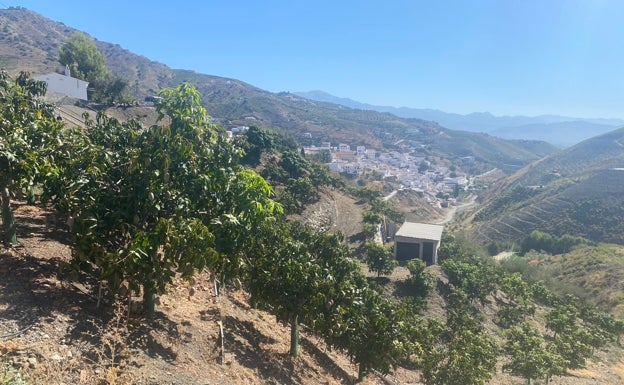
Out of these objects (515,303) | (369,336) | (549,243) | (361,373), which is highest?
(369,336)

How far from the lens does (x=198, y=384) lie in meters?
7.62

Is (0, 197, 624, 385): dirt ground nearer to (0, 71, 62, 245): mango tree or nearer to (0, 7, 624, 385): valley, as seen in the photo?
(0, 7, 624, 385): valley

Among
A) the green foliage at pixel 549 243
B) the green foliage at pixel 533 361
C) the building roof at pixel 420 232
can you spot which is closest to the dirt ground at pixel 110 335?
the green foliage at pixel 533 361

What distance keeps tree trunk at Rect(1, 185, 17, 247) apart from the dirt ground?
0.87ft

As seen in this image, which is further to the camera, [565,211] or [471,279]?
[565,211]

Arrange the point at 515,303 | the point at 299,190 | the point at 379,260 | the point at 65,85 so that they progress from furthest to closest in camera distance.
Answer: the point at 65,85 < the point at 299,190 < the point at 515,303 < the point at 379,260

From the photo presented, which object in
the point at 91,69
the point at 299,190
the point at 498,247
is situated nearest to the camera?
the point at 299,190

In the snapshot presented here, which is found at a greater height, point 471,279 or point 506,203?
point 471,279

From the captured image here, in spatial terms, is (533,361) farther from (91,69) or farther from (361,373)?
(91,69)

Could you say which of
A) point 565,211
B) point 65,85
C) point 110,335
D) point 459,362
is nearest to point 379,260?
point 459,362

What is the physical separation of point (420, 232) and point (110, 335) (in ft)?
127

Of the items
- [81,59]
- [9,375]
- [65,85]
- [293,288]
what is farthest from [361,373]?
[81,59]

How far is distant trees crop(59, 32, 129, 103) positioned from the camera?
6000cm

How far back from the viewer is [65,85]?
52281mm
